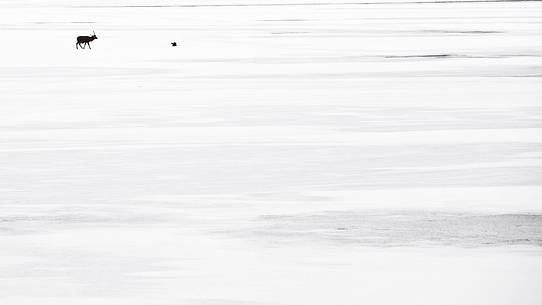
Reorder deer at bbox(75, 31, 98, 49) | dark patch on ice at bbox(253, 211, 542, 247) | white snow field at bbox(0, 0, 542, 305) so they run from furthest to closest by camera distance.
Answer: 1. deer at bbox(75, 31, 98, 49)
2. dark patch on ice at bbox(253, 211, 542, 247)
3. white snow field at bbox(0, 0, 542, 305)

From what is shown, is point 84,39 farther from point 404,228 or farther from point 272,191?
point 404,228

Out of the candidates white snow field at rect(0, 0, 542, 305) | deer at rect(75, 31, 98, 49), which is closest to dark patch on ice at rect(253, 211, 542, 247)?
white snow field at rect(0, 0, 542, 305)

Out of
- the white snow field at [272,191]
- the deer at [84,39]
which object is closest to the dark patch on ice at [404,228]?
the white snow field at [272,191]

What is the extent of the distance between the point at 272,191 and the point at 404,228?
1606 mm

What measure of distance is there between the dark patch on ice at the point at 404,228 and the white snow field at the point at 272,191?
2 centimetres

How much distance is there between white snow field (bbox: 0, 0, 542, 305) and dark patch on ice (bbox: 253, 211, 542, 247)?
0.06 ft

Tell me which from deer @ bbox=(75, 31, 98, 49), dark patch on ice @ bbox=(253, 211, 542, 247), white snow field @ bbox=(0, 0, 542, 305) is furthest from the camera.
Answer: deer @ bbox=(75, 31, 98, 49)

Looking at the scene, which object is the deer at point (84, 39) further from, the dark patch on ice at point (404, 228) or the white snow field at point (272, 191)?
the dark patch on ice at point (404, 228)

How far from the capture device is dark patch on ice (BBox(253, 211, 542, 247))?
7227 mm

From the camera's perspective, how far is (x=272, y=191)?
9023 mm

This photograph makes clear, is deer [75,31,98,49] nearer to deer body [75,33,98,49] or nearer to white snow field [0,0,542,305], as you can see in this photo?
deer body [75,33,98,49]

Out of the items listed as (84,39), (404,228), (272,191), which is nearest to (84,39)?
(84,39)

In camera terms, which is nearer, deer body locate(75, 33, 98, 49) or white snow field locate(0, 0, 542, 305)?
white snow field locate(0, 0, 542, 305)

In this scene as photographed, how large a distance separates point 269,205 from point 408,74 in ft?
43.2
